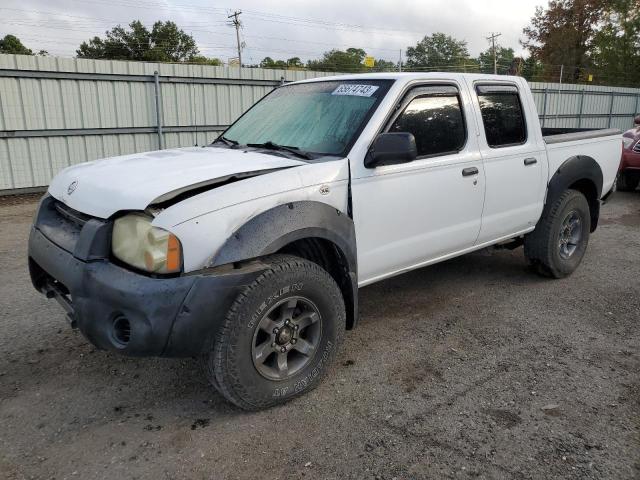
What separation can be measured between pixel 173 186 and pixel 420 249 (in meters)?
1.82

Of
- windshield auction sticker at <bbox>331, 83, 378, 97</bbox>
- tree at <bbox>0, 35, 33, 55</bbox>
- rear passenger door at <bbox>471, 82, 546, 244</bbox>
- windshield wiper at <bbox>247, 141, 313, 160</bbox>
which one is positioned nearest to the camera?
windshield wiper at <bbox>247, 141, 313, 160</bbox>

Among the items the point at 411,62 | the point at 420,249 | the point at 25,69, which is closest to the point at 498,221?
the point at 420,249

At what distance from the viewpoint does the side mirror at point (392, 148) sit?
3.16m

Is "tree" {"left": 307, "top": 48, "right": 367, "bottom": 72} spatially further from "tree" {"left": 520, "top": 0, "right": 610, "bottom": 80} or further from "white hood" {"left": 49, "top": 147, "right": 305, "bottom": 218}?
"white hood" {"left": 49, "top": 147, "right": 305, "bottom": 218}

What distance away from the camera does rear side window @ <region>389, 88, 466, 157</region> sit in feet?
12.0

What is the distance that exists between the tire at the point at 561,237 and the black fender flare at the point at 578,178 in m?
0.08

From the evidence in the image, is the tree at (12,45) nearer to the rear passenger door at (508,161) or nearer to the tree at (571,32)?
the tree at (571,32)

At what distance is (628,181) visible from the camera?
35.8 ft

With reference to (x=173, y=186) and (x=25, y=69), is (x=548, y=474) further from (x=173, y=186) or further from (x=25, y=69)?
(x=25, y=69)

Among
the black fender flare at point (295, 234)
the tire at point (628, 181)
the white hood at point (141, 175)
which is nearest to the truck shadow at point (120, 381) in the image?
the black fender flare at point (295, 234)

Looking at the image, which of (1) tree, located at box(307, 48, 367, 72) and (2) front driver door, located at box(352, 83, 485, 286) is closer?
(2) front driver door, located at box(352, 83, 485, 286)

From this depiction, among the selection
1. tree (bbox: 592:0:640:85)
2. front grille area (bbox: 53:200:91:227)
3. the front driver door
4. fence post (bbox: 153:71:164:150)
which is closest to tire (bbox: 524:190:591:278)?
the front driver door

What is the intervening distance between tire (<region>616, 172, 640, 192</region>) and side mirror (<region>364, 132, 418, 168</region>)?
30.4 ft

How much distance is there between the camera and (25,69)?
9.10 meters
